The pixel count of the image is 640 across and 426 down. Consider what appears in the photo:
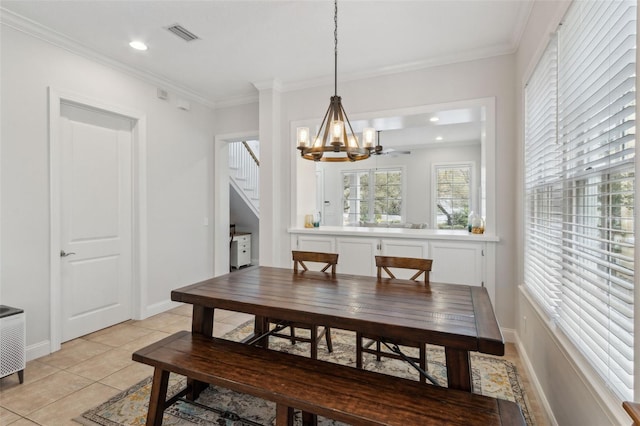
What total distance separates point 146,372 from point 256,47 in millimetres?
3114

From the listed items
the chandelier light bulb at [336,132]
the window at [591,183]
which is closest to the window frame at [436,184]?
the window at [591,183]

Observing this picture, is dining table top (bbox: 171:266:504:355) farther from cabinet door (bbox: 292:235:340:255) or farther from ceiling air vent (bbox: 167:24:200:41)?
ceiling air vent (bbox: 167:24:200:41)

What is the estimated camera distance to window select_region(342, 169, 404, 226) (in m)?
7.88

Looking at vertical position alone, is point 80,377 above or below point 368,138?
below

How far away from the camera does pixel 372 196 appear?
809 cm

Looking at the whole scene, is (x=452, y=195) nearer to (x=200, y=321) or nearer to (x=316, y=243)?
(x=316, y=243)

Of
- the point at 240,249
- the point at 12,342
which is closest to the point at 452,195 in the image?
the point at 240,249

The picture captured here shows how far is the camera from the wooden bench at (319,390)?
1.34 meters

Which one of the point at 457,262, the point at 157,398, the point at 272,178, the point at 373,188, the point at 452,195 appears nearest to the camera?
the point at 157,398

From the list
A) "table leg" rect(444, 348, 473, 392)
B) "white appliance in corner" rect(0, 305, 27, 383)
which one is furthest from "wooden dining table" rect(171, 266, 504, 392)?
"white appliance in corner" rect(0, 305, 27, 383)

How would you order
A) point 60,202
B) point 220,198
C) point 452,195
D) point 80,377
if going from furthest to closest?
point 452,195, point 220,198, point 60,202, point 80,377

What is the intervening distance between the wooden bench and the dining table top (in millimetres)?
228

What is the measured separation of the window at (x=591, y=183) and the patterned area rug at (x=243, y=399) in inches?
28.4

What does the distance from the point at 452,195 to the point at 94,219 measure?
679cm
